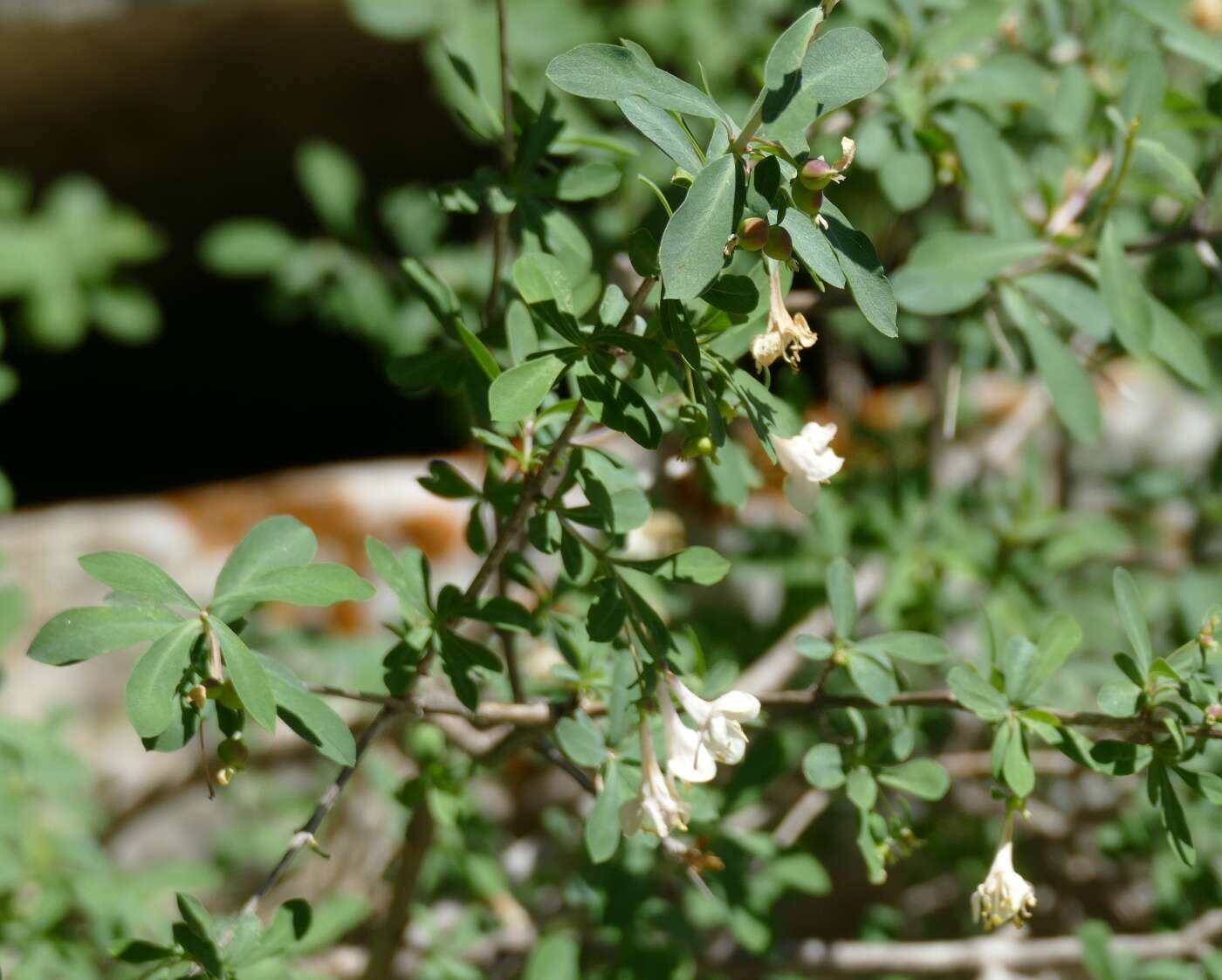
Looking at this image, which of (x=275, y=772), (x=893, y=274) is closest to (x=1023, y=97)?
(x=893, y=274)

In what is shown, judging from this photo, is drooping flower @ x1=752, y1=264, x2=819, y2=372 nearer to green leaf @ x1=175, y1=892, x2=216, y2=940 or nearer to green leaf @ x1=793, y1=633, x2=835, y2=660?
green leaf @ x1=793, y1=633, x2=835, y2=660

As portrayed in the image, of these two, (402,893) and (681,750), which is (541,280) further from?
(402,893)

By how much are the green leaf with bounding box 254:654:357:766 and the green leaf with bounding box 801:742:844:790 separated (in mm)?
495

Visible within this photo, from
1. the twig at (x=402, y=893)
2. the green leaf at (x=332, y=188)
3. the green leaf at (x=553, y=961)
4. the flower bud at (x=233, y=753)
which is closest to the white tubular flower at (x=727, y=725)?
the flower bud at (x=233, y=753)

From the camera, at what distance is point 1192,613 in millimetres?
1999

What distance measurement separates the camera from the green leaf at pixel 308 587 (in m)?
1.17

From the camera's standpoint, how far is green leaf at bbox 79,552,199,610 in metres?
1.14

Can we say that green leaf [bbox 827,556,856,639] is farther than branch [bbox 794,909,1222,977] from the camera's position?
No

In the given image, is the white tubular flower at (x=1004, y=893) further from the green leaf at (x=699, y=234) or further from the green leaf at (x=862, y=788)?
the green leaf at (x=699, y=234)

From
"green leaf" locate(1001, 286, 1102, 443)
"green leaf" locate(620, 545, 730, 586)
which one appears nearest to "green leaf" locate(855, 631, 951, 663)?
"green leaf" locate(620, 545, 730, 586)

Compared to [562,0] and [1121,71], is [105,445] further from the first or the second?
[1121,71]

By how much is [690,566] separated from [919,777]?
1.34ft

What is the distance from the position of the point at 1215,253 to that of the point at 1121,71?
492 millimetres

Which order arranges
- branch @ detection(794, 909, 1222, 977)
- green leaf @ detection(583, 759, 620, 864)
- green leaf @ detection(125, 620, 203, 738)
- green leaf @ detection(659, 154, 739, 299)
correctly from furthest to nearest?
1. branch @ detection(794, 909, 1222, 977)
2. green leaf @ detection(583, 759, 620, 864)
3. green leaf @ detection(125, 620, 203, 738)
4. green leaf @ detection(659, 154, 739, 299)
